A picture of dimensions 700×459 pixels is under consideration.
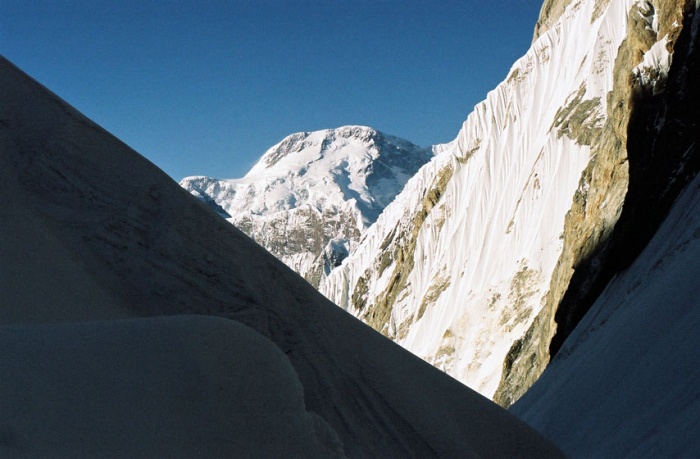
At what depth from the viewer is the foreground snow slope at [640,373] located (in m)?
9.12

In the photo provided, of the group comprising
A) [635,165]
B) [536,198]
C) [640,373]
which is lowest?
[640,373]

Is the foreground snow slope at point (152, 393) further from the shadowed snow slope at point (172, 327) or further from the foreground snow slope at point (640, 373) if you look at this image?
the foreground snow slope at point (640, 373)

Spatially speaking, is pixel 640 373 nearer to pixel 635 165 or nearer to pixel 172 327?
pixel 172 327

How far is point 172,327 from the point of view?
488cm

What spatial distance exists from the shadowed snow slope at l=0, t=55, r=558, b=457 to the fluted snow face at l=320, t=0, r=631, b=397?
2213 centimetres

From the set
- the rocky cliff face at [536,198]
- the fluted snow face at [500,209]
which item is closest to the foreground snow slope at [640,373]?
the rocky cliff face at [536,198]

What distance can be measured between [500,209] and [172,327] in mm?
35854

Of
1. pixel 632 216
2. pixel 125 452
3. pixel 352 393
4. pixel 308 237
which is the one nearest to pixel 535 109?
pixel 632 216

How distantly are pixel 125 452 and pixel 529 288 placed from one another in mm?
28610

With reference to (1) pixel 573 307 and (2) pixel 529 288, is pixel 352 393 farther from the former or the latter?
(2) pixel 529 288

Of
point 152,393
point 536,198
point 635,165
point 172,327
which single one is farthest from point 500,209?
point 152,393

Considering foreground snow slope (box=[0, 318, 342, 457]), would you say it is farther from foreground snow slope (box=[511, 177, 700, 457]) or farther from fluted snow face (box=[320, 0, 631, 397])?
fluted snow face (box=[320, 0, 631, 397])

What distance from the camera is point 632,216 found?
2072 centimetres

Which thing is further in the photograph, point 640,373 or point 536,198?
point 536,198
